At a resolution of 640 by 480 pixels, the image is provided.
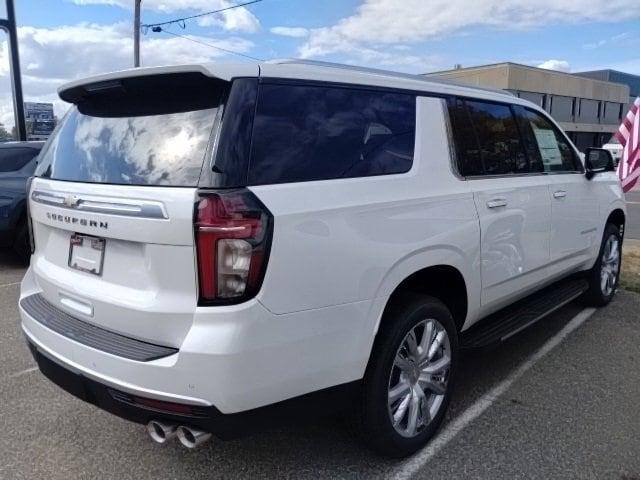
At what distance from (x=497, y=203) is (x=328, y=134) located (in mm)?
1410

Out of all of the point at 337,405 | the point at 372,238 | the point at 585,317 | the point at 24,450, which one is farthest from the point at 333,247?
the point at 585,317

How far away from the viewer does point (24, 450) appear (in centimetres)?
307

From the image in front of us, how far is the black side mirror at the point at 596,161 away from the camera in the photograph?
495 centimetres

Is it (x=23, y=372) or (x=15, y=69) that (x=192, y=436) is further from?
(x=15, y=69)

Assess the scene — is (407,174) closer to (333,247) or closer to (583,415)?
(333,247)

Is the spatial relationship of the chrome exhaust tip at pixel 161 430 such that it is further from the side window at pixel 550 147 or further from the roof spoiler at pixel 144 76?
the side window at pixel 550 147

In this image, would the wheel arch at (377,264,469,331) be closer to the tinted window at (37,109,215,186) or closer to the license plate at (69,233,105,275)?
the tinted window at (37,109,215,186)

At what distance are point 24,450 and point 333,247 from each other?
2033mm

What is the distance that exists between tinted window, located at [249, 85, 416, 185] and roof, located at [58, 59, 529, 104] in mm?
60

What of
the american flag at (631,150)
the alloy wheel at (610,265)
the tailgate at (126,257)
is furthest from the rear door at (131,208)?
the american flag at (631,150)

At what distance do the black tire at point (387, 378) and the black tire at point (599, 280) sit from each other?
3.03 metres

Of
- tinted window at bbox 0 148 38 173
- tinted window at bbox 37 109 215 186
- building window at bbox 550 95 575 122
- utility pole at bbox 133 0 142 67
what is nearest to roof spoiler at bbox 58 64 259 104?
tinted window at bbox 37 109 215 186

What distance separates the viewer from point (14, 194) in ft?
25.0

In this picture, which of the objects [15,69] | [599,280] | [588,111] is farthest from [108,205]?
[588,111]
